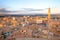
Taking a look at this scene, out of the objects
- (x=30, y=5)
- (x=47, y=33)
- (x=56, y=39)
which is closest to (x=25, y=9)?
(x=30, y=5)

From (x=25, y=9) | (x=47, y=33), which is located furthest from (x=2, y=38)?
(x=47, y=33)

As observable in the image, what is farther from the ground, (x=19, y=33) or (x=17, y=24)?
(x=17, y=24)

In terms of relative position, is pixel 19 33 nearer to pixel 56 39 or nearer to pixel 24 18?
pixel 24 18

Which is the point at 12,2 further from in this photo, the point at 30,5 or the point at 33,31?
the point at 33,31

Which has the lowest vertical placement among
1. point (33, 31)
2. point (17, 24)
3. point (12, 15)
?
point (33, 31)

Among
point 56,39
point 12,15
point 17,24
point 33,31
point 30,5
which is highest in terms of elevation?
point 30,5

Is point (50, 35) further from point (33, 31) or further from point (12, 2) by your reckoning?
point (12, 2)

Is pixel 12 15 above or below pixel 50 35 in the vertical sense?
above

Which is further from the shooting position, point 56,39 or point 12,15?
point 12,15

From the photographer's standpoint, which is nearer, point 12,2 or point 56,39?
point 56,39
